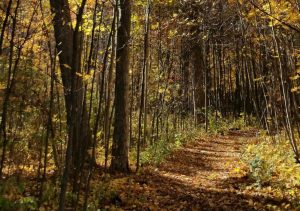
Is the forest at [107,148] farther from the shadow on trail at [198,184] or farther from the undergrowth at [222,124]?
the undergrowth at [222,124]

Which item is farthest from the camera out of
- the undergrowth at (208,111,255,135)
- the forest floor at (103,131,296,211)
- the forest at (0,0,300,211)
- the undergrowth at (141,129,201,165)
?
the undergrowth at (208,111,255,135)

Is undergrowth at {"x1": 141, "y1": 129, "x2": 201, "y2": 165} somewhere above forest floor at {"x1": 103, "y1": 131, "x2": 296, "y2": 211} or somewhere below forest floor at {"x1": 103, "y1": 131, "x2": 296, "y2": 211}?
above

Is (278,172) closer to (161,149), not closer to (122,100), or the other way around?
(122,100)

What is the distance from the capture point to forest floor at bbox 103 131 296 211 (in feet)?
21.9

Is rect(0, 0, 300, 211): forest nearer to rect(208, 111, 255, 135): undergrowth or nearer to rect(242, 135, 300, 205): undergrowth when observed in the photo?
rect(242, 135, 300, 205): undergrowth

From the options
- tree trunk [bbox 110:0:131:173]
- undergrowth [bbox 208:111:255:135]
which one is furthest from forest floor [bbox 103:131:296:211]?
undergrowth [bbox 208:111:255:135]

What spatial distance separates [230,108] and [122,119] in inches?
875

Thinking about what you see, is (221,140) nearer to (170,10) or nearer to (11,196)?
(170,10)

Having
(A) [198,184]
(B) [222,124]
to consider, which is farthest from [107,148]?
(B) [222,124]

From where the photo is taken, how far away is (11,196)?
564cm

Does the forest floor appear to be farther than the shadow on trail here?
No

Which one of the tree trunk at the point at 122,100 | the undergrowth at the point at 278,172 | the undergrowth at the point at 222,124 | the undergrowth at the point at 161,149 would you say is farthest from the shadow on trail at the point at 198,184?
the undergrowth at the point at 222,124

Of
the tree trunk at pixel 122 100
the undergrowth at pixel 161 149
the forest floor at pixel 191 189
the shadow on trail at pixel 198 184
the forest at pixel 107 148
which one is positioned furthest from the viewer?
the undergrowth at pixel 161 149

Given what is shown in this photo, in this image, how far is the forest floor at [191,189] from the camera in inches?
263
